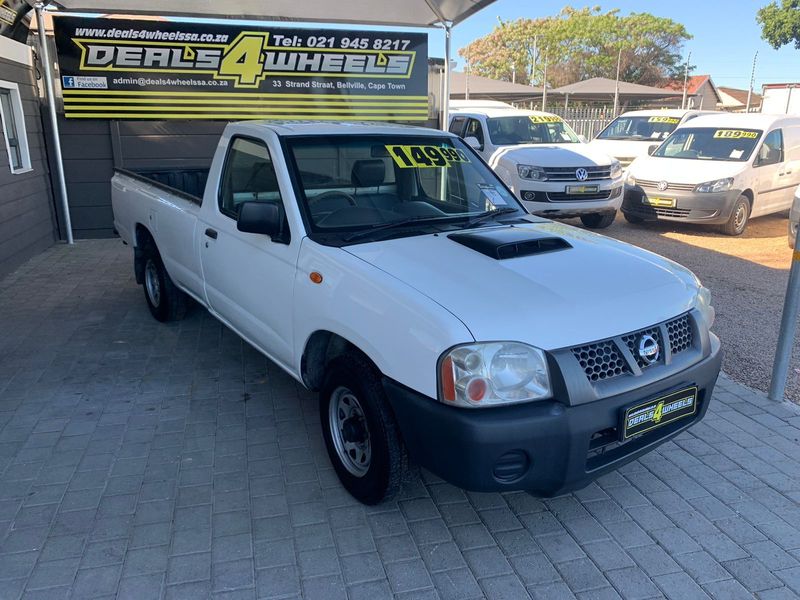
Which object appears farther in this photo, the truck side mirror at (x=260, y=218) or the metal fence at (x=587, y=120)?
the metal fence at (x=587, y=120)

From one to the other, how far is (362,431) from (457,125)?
33.8ft

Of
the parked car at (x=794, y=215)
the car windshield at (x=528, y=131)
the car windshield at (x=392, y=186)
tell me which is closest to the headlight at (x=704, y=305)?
the car windshield at (x=392, y=186)

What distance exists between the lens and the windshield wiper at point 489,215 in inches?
159

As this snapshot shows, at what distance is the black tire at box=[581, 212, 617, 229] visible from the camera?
11.0 meters

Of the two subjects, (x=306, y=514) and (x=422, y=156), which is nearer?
(x=306, y=514)

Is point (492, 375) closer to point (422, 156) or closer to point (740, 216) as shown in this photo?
point (422, 156)

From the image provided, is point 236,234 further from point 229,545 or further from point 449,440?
point 449,440

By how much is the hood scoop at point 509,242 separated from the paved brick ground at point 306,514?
132cm

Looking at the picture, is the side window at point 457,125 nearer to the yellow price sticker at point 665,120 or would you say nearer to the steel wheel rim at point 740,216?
the steel wheel rim at point 740,216

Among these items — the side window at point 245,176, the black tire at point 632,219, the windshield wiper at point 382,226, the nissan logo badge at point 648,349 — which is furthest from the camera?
the black tire at point 632,219

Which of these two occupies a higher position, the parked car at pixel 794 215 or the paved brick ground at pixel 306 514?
the parked car at pixel 794 215

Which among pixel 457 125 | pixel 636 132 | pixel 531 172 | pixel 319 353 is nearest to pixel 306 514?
pixel 319 353

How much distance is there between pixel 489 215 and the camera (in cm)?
423

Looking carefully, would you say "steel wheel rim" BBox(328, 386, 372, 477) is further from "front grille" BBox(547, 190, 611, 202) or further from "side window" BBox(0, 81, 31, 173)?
"front grille" BBox(547, 190, 611, 202)
